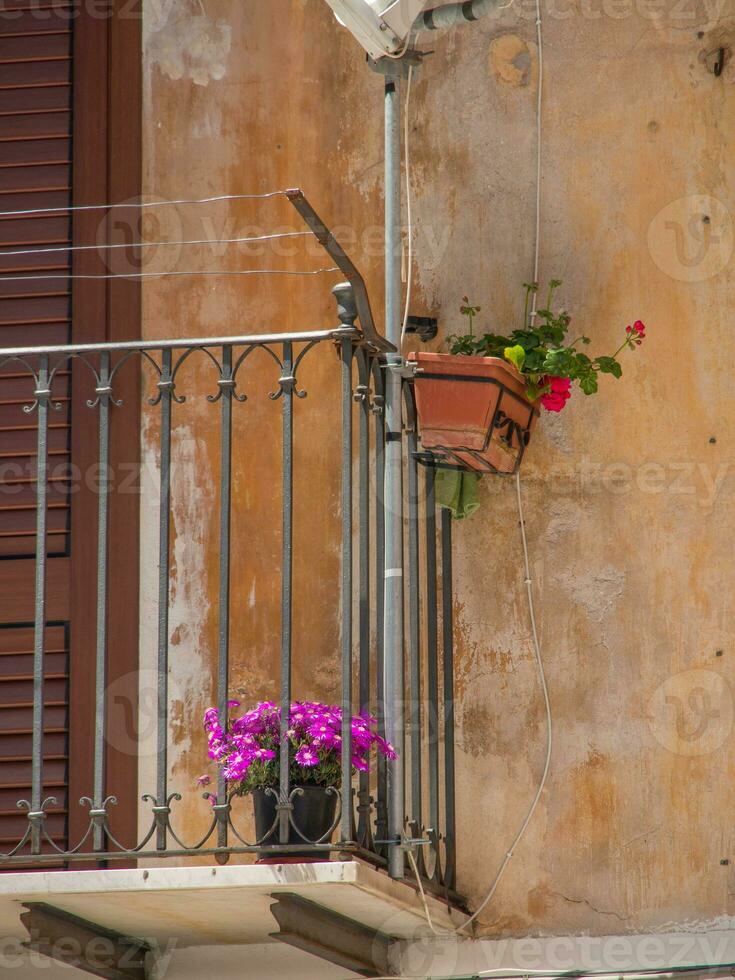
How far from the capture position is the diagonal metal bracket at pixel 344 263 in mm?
4500

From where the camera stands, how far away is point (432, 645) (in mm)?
5508

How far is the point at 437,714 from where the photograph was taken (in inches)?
218

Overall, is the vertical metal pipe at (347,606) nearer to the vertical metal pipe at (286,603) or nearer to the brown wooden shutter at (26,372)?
the vertical metal pipe at (286,603)

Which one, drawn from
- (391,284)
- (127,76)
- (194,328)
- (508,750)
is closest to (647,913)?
(508,750)

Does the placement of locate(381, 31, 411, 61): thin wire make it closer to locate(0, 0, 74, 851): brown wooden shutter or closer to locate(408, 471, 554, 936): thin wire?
locate(408, 471, 554, 936): thin wire

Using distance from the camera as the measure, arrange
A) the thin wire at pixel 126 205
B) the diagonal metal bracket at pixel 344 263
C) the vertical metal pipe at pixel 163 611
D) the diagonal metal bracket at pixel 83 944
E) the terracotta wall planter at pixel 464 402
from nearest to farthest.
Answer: the diagonal metal bracket at pixel 344 263, the vertical metal pipe at pixel 163 611, the diagonal metal bracket at pixel 83 944, the terracotta wall planter at pixel 464 402, the thin wire at pixel 126 205

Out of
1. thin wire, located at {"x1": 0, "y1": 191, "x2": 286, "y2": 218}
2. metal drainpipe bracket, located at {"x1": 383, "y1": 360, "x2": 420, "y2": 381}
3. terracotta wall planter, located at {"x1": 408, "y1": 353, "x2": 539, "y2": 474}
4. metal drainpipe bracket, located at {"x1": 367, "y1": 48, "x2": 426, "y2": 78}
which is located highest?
metal drainpipe bracket, located at {"x1": 367, "y1": 48, "x2": 426, "y2": 78}

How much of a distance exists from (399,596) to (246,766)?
675 mm

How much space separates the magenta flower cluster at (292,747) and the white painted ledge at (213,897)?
29cm

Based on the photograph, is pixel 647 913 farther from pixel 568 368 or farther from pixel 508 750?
pixel 568 368

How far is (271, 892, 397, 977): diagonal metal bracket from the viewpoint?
16.2ft

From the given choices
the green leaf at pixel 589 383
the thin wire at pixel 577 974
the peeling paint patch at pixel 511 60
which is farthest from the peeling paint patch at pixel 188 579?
the peeling paint patch at pixel 511 60

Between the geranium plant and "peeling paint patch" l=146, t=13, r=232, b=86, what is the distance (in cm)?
140

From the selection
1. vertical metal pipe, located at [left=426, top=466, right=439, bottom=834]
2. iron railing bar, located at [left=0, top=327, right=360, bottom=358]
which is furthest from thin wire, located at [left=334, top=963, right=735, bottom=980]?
iron railing bar, located at [left=0, top=327, right=360, bottom=358]
